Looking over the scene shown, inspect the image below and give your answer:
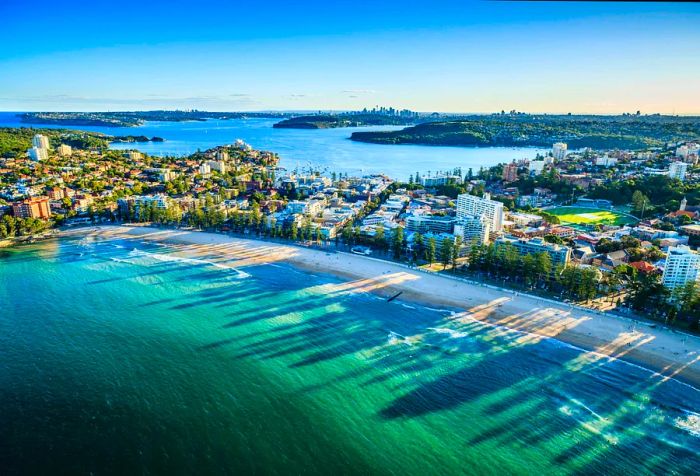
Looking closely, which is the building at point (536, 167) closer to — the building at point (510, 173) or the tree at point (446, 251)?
the building at point (510, 173)

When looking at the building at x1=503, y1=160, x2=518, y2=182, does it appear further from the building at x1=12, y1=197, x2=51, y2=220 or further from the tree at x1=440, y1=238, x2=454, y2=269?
the building at x1=12, y1=197, x2=51, y2=220

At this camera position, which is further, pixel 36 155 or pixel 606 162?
pixel 36 155

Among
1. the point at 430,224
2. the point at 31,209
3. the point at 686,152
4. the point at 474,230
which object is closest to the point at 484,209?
the point at 430,224

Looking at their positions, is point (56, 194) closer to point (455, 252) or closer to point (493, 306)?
point (455, 252)

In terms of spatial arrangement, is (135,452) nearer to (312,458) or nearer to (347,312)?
(312,458)

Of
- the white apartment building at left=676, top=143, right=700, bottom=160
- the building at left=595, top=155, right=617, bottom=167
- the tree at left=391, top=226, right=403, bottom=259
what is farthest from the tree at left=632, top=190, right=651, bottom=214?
the tree at left=391, top=226, right=403, bottom=259

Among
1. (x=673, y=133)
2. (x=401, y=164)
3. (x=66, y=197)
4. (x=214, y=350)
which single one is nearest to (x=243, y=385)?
(x=214, y=350)

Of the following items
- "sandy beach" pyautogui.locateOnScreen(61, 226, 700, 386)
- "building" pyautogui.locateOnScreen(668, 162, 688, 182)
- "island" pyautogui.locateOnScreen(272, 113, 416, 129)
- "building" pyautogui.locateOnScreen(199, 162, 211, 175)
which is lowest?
"sandy beach" pyautogui.locateOnScreen(61, 226, 700, 386)
